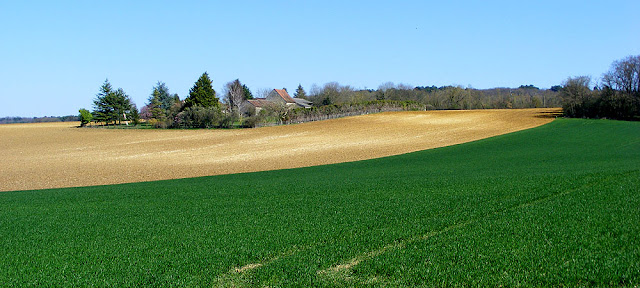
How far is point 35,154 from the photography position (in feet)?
138

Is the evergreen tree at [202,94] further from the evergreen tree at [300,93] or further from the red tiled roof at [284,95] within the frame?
the evergreen tree at [300,93]

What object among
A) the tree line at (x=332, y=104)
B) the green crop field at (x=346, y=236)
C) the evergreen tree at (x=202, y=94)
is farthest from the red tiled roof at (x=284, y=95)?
the green crop field at (x=346, y=236)

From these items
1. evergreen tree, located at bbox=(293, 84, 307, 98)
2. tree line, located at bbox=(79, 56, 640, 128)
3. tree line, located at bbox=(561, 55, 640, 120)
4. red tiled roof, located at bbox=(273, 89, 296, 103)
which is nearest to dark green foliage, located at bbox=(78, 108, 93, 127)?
tree line, located at bbox=(79, 56, 640, 128)

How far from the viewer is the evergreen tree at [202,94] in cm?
6906

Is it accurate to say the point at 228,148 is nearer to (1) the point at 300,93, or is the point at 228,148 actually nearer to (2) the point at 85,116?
(2) the point at 85,116

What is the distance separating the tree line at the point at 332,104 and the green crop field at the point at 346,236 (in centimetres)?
4371

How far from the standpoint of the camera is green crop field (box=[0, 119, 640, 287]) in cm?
641

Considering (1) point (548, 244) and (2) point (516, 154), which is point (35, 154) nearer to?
(2) point (516, 154)

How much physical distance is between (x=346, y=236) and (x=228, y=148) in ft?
114

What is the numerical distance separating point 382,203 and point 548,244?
5174 mm

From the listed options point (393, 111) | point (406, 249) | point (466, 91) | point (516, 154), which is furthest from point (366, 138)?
point (466, 91)

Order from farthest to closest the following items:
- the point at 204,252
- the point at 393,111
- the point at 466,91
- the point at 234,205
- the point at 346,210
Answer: the point at 466,91 < the point at 393,111 < the point at 234,205 < the point at 346,210 < the point at 204,252

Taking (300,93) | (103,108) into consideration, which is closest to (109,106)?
(103,108)

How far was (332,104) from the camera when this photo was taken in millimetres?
72812
